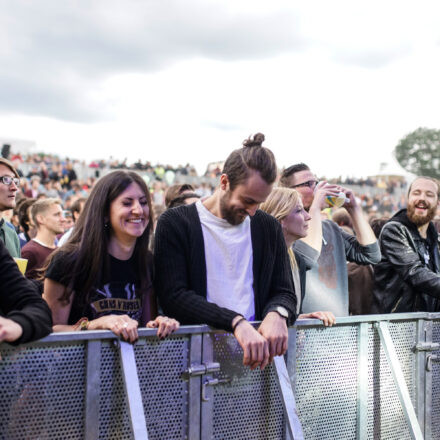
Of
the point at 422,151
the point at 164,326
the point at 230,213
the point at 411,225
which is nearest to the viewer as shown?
the point at 164,326

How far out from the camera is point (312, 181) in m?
3.92

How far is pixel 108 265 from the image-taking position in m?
2.53

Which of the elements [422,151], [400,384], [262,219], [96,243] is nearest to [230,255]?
[262,219]

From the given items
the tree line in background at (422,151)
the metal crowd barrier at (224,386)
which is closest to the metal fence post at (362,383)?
the metal crowd barrier at (224,386)

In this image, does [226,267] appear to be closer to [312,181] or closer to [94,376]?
[94,376]

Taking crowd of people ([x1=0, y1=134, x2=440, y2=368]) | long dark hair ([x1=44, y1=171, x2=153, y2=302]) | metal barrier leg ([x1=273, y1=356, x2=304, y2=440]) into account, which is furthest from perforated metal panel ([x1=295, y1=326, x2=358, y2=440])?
long dark hair ([x1=44, y1=171, x2=153, y2=302])

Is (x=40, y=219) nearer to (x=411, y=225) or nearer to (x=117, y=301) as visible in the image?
(x=117, y=301)

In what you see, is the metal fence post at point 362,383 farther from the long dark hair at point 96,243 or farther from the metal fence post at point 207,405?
the long dark hair at point 96,243

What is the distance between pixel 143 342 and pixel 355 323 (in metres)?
1.30

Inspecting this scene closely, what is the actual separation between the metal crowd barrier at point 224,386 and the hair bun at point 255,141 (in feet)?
3.01

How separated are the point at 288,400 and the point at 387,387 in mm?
967

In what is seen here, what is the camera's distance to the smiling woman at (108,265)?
2.41 meters

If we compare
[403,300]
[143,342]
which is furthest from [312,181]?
[143,342]

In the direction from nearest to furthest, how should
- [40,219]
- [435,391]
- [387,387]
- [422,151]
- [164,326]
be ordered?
[164,326], [387,387], [435,391], [40,219], [422,151]
